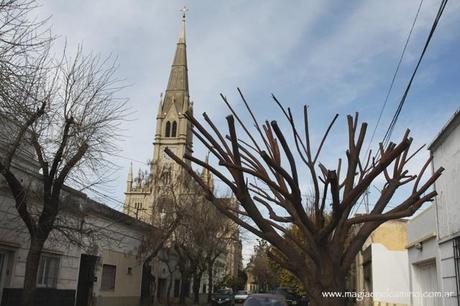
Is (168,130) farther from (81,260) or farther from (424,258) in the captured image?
(424,258)

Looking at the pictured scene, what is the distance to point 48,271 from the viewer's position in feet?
69.5

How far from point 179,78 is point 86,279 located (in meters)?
79.9

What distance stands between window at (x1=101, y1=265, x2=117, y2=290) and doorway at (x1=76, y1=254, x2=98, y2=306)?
289 cm

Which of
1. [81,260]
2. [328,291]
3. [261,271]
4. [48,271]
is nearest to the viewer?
[328,291]

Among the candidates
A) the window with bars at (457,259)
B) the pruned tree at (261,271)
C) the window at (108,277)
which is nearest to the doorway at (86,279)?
the window at (108,277)

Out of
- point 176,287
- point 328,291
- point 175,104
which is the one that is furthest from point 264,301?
point 175,104

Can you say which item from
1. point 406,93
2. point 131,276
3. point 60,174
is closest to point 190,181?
point 131,276

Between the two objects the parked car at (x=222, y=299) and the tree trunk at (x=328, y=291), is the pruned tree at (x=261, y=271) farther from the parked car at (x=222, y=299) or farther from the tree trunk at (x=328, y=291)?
the tree trunk at (x=328, y=291)

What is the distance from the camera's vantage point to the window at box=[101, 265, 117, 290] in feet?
91.3

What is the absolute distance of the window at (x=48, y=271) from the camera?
2045 cm

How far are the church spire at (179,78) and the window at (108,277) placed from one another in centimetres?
7288

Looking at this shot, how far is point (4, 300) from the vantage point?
1792cm

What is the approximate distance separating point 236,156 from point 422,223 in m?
12.6

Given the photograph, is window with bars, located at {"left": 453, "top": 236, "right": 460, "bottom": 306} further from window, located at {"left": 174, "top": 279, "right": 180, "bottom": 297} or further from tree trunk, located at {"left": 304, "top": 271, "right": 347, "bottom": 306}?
window, located at {"left": 174, "top": 279, "right": 180, "bottom": 297}
